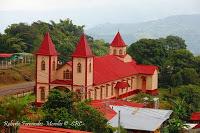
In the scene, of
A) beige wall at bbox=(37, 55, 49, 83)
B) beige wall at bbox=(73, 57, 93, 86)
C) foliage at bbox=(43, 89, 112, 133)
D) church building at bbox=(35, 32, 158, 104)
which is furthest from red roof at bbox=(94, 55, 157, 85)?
foliage at bbox=(43, 89, 112, 133)

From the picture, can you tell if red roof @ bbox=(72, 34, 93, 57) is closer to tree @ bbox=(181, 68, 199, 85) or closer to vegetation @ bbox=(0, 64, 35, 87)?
vegetation @ bbox=(0, 64, 35, 87)

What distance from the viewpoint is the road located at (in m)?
49.9

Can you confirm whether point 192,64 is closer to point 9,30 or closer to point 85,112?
point 9,30

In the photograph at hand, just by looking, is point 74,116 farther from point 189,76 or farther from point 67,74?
point 189,76

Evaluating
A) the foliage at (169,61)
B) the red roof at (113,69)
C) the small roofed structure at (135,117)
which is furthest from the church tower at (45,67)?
the foliage at (169,61)

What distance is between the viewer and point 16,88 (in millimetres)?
52531

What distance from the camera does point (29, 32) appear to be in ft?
224

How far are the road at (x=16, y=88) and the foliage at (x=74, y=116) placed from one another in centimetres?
1644

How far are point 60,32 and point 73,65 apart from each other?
105ft

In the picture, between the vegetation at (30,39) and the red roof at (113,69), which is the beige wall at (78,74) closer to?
the red roof at (113,69)

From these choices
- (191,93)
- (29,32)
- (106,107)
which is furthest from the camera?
(29,32)

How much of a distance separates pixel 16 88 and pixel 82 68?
30.1ft

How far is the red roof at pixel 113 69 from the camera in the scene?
1938 inches


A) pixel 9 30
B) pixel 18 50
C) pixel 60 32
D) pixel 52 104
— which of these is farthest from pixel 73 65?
pixel 60 32
